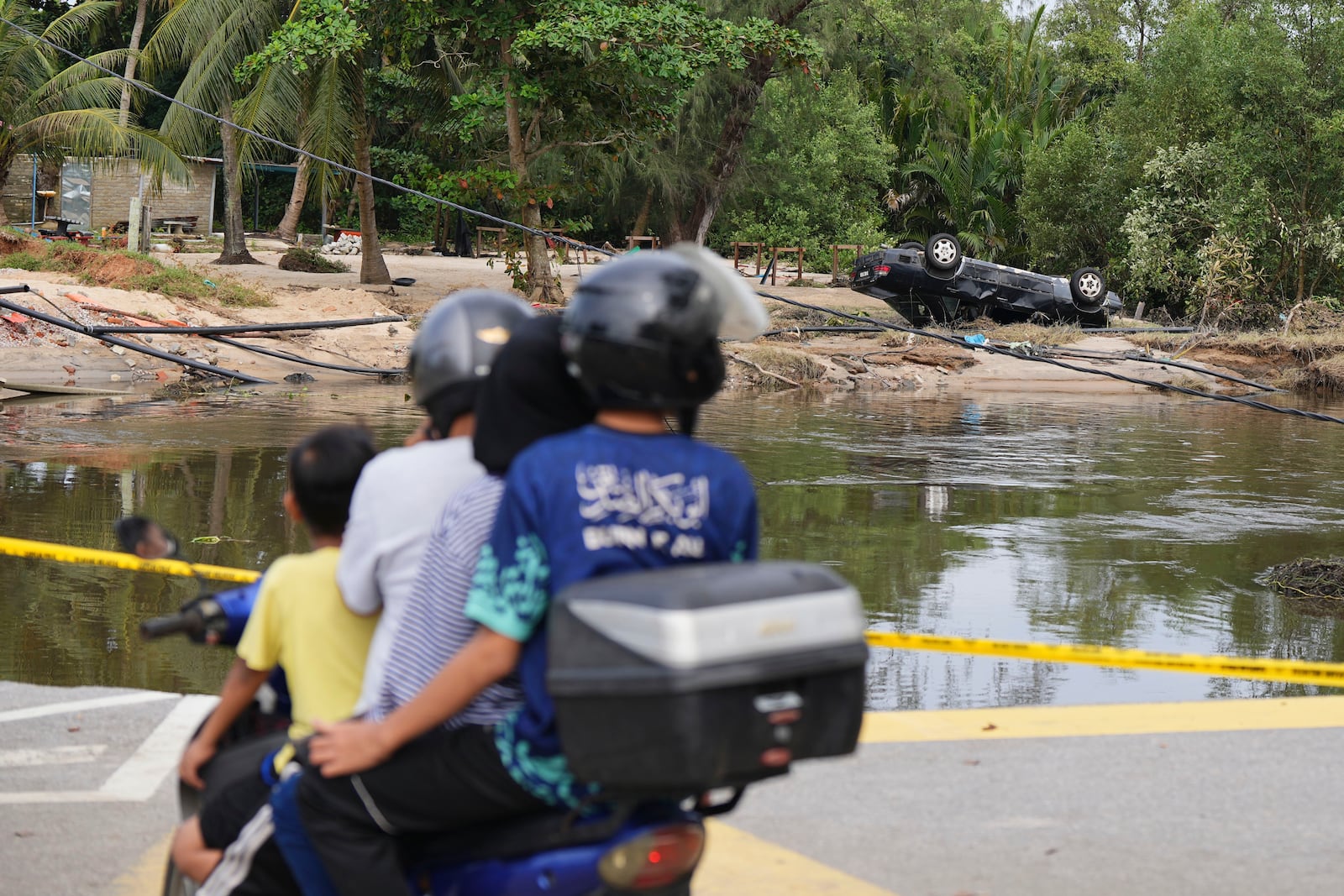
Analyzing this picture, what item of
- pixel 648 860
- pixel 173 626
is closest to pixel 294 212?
pixel 173 626

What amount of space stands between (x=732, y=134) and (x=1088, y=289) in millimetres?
10789

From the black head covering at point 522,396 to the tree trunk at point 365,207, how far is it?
2599 centimetres

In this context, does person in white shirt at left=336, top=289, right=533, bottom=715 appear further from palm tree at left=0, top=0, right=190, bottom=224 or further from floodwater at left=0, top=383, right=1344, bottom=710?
palm tree at left=0, top=0, right=190, bottom=224

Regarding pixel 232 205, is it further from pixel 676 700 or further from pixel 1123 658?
pixel 676 700

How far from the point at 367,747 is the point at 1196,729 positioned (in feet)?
11.5

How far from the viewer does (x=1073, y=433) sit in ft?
62.0

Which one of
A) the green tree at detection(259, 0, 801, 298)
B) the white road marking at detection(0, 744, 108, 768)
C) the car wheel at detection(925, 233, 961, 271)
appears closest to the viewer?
the white road marking at detection(0, 744, 108, 768)

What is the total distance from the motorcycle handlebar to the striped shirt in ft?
1.81

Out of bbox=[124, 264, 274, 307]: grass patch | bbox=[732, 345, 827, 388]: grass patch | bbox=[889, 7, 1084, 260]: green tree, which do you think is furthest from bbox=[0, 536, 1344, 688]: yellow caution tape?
A: bbox=[889, 7, 1084, 260]: green tree

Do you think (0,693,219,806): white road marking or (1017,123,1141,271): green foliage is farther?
(1017,123,1141,271): green foliage

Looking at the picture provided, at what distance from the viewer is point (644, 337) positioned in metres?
2.26

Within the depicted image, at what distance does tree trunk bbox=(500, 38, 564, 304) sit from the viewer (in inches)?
1002

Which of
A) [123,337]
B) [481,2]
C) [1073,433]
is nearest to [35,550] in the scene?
[1073,433]

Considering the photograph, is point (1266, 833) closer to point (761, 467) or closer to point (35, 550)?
point (35, 550)
